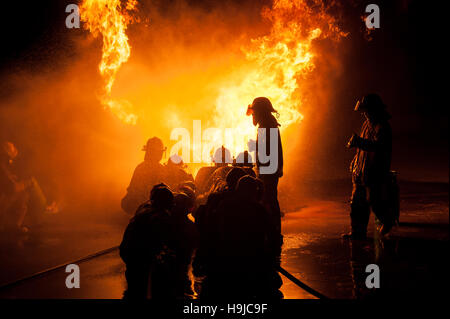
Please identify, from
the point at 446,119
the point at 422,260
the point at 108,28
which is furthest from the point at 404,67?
the point at 422,260

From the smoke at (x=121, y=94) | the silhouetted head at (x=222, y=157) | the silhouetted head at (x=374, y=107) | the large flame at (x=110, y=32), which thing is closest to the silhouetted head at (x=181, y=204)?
the silhouetted head at (x=222, y=157)

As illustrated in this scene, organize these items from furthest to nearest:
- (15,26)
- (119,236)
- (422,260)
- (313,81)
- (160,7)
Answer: (313,81) → (160,7) → (15,26) → (119,236) → (422,260)

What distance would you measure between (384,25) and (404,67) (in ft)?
8.29

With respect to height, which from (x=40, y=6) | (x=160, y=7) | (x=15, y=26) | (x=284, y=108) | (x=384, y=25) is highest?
(x=384, y=25)

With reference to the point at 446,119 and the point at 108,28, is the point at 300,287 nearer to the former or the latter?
the point at 108,28

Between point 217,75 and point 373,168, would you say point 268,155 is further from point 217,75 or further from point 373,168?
point 217,75

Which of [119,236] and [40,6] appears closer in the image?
[119,236]

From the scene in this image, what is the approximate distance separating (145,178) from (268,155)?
248 cm

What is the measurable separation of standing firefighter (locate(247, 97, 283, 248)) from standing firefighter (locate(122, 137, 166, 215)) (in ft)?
7.04

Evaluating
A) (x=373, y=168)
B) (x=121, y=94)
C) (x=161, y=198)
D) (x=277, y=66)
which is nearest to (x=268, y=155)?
(x=373, y=168)

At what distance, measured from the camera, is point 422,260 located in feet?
17.0

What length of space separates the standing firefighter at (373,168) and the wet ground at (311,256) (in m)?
0.44

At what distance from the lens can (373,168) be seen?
6.37m

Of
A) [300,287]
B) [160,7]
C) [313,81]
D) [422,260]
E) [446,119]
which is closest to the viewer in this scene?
[300,287]
